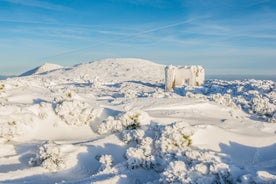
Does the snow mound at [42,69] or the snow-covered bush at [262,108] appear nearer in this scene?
the snow-covered bush at [262,108]

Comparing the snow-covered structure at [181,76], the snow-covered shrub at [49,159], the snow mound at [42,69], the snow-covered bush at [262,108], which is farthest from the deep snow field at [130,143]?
the snow mound at [42,69]

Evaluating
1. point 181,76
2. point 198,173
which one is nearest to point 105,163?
point 198,173

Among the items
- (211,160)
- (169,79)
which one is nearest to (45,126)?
(211,160)

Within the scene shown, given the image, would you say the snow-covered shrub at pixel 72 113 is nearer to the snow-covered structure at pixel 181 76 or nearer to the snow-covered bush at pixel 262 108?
the snow-covered bush at pixel 262 108

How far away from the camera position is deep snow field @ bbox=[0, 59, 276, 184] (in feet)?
25.6

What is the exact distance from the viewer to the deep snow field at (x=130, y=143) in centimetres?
781

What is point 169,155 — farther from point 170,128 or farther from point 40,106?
point 40,106

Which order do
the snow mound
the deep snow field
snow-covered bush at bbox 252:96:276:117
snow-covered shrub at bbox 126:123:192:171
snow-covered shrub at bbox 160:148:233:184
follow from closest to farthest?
1. snow-covered shrub at bbox 160:148:233:184
2. the deep snow field
3. snow-covered shrub at bbox 126:123:192:171
4. snow-covered bush at bbox 252:96:276:117
5. the snow mound

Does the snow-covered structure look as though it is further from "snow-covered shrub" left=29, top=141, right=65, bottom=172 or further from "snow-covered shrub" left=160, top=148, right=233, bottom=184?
"snow-covered shrub" left=160, top=148, right=233, bottom=184

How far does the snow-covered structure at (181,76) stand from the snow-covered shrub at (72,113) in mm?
22155

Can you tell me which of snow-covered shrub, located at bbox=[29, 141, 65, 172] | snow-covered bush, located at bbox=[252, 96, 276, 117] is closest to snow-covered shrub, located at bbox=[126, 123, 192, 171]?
snow-covered shrub, located at bbox=[29, 141, 65, 172]

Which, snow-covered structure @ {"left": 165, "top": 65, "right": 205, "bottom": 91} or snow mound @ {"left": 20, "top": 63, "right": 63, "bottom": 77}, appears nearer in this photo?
snow-covered structure @ {"left": 165, "top": 65, "right": 205, "bottom": 91}

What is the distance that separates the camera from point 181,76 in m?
34.8

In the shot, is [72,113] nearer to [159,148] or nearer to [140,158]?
[159,148]
